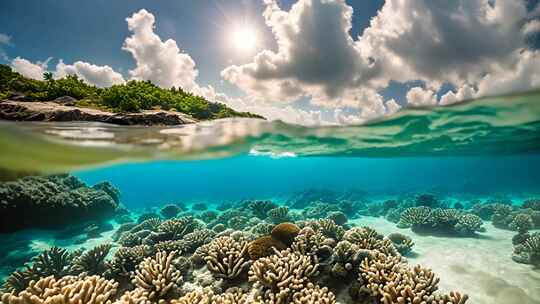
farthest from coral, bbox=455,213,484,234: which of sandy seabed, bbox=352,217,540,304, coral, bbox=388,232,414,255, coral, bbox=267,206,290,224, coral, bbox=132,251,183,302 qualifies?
coral, bbox=132,251,183,302

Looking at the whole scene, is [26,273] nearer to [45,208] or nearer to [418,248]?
[45,208]

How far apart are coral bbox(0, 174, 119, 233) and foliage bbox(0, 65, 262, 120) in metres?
5.67

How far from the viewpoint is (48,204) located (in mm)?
13695

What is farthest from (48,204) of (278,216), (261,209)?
(278,216)

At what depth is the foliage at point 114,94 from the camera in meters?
10.4

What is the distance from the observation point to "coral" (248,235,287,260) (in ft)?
23.4

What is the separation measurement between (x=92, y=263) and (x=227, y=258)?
4.63m

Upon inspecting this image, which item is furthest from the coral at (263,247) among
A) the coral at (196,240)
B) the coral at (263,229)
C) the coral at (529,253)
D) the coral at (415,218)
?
the coral at (415,218)

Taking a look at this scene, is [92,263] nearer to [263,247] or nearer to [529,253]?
[263,247]

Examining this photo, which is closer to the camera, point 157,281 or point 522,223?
point 157,281

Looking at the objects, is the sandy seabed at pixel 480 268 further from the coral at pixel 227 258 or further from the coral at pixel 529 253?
the coral at pixel 227 258

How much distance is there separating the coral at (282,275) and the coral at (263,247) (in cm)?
54

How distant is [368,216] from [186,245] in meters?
Result: 15.3

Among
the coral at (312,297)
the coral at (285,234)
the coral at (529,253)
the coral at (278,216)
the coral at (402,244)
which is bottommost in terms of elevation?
the coral at (278,216)
